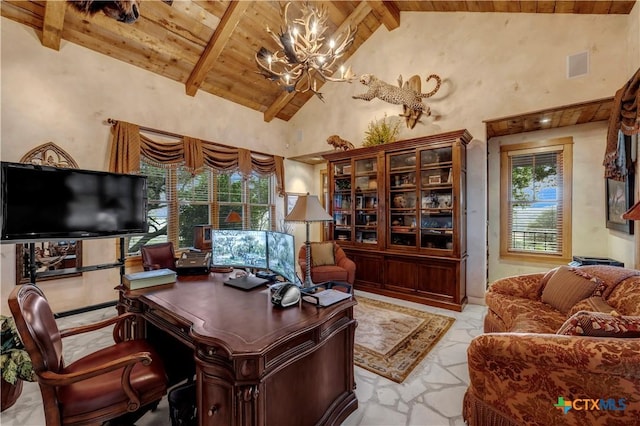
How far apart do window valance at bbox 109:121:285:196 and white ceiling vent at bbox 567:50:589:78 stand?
4.75 m

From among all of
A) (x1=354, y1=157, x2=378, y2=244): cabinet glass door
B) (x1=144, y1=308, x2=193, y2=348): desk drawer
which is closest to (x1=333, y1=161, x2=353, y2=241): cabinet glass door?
(x1=354, y1=157, x2=378, y2=244): cabinet glass door

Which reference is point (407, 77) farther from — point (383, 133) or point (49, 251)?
point (49, 251)

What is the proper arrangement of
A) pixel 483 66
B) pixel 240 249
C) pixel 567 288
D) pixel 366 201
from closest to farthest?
pixel 240 249, pixel 567 288, pixel 483 66, pixel 366 201

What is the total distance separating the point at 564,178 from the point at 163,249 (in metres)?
5.95

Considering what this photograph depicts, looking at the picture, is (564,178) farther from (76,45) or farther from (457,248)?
(76,45)

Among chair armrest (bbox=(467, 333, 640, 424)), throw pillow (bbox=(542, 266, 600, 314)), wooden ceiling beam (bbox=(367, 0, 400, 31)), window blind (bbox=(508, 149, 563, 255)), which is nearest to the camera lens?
chair armrest (bbox=(467, 333, 640, 424))

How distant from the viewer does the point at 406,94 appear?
3.91 meters

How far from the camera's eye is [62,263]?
3.43 metres

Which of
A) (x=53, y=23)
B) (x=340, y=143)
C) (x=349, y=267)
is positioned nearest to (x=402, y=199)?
(x=349, y=267)

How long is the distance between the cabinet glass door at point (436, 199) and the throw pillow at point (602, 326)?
8.17ft

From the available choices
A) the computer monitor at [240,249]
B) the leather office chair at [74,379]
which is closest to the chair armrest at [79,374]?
the leather office chair at [74,379]

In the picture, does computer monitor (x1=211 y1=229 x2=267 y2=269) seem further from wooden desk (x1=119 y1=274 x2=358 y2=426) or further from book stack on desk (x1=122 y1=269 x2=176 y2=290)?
book stack on desk (x1=122 y1=269 x2=176 y2=290)

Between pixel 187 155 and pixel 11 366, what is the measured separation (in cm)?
332

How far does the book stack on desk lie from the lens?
192 cm
